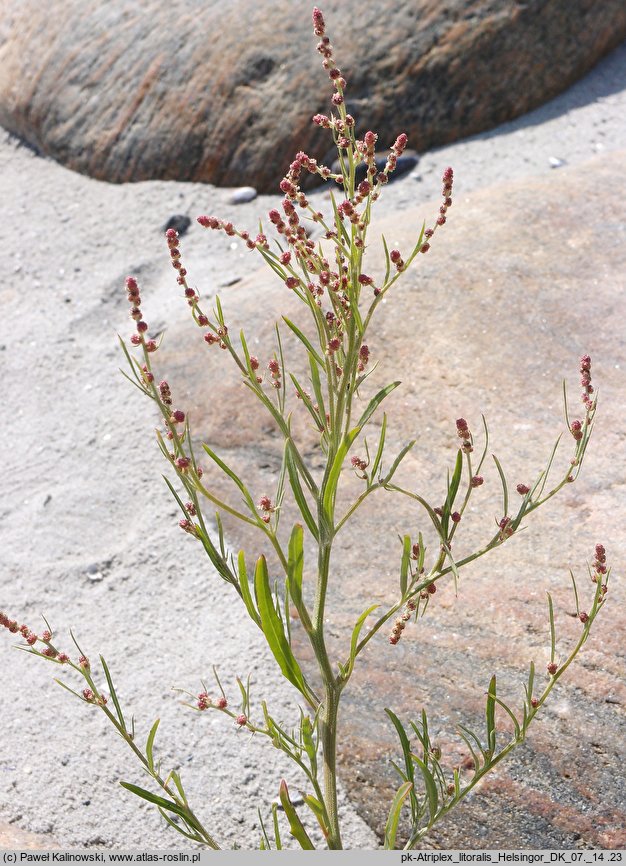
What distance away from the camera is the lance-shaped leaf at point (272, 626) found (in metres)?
1.43

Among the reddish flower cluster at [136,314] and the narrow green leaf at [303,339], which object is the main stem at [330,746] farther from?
the reddish flower cluster at [136,314]

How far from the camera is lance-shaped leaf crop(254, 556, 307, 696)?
1431 mm

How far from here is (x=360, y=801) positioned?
2.32 metres

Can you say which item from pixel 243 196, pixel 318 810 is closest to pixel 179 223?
pixel 243 196

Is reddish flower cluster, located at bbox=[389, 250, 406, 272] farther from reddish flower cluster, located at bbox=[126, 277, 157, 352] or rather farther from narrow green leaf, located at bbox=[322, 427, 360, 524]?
reddish flower cluster, located at bbox=[126, 277, 157, 352]

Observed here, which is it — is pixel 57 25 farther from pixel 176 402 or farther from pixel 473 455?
pixel 473 455

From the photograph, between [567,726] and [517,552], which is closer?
[567,726]

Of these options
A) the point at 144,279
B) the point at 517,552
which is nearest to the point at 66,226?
the point at 144,279

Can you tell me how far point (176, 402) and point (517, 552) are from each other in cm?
125

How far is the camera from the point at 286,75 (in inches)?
176

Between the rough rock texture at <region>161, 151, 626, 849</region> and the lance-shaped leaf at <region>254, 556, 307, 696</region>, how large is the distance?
86cm

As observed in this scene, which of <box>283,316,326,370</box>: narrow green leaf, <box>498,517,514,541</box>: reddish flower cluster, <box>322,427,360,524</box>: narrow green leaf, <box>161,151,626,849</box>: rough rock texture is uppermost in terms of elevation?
<box>283,316,326,370</box>: narrow green leaf

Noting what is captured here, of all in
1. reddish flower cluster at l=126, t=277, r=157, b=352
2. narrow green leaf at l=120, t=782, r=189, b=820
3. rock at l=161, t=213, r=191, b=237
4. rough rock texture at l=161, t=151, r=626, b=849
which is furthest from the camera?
rock at l=161, t=213, r=191, b=237

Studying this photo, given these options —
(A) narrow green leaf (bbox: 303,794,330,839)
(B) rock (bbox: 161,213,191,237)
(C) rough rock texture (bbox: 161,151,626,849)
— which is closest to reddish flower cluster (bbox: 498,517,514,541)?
(A) narrow green leaf (bbox: 303,794,330,839)
